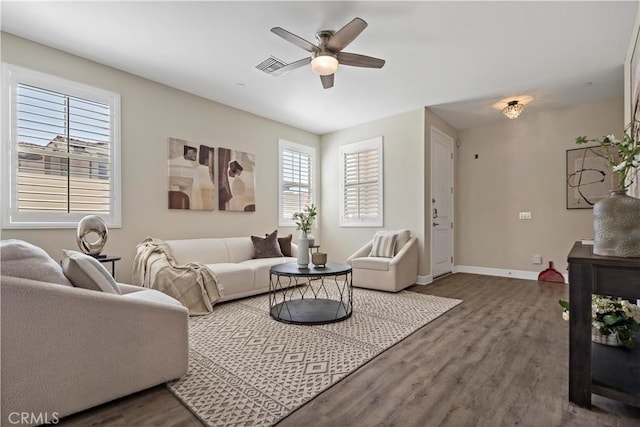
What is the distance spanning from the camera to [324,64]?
2748 millimetres

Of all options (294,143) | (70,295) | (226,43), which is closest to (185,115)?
(226,43)

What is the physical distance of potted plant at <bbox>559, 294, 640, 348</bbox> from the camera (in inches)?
76.7

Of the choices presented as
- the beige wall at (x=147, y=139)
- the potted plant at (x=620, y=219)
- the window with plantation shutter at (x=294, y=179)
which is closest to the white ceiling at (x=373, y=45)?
the beige wall at (x=147, y=139)

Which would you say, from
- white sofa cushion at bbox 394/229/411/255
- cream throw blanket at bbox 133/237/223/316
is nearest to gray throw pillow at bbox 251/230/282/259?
cream throw blanket at bbox 133/237/223/316

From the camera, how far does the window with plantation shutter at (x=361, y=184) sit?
538 centimetres

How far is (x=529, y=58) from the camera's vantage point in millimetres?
3311

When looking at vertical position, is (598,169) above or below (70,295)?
above

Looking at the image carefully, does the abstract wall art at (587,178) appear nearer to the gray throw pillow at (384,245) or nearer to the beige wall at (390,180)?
the beige wall at (390,180)

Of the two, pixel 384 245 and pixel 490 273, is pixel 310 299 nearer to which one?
pixel 384 245

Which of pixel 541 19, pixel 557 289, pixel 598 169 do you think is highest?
pixel 541 19

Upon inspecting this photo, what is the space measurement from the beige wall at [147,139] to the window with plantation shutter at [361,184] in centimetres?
173

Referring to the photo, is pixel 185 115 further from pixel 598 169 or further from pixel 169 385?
pixel 598 169

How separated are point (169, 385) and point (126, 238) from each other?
246 cm

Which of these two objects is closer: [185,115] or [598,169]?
[185,115]
